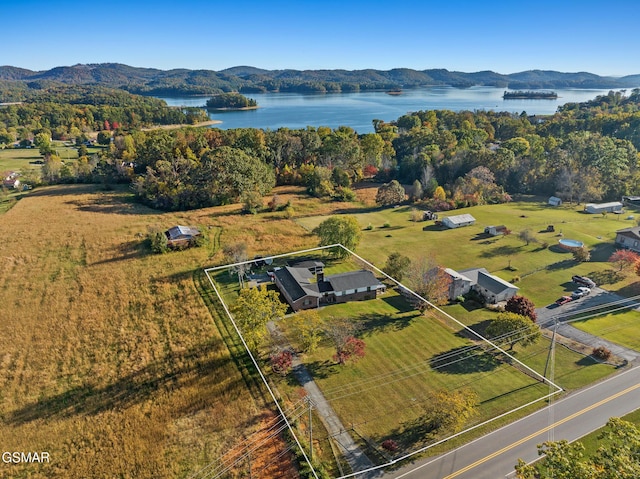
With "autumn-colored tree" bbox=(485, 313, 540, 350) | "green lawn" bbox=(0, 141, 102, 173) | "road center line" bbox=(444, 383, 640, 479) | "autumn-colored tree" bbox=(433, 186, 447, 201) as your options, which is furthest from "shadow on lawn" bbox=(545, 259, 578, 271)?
"green lawn" bbox=(0, 141, 102, 173)

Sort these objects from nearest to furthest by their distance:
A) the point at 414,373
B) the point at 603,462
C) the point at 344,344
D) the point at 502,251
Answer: the point at 603,462, the point at 414,373, the point at 344,344, the point at 502,251

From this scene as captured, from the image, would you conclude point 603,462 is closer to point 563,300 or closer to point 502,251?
point 563,300

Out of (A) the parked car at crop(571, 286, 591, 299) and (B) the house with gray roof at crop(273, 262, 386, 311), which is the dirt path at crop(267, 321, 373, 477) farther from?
(A) the parked car at crop(571, 286, 591, 299)

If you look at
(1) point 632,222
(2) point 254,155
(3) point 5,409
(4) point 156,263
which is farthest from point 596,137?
(3) point 5,409

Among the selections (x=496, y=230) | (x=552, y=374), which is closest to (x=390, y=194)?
(x=496, y=230)

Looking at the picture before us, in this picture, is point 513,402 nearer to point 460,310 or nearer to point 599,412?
point 599,412
